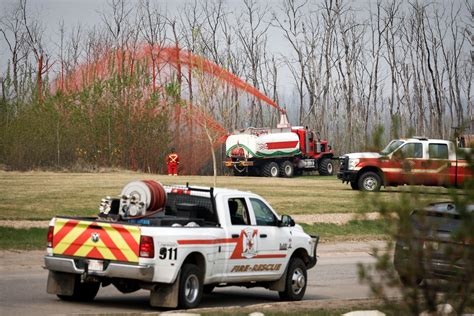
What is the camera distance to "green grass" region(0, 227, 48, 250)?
21641 mm

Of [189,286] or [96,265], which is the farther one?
[189,286]

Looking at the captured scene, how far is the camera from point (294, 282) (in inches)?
613

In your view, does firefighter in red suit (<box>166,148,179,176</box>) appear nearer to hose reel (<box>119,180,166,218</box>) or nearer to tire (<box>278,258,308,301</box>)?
tire (<box>278,258,308,301</box>)

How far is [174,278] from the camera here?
13.0m

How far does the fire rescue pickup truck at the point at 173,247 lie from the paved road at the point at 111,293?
341 mm

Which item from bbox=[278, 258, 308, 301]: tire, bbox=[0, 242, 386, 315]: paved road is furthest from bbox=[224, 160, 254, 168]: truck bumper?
bbox=[278, 258, 308, 301]: tire

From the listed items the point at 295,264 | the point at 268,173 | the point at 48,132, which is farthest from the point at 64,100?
the point at 295,264

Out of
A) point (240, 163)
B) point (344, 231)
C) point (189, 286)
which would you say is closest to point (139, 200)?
point (189, 286)

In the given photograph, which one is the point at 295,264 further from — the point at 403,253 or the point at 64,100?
the point at 64,100

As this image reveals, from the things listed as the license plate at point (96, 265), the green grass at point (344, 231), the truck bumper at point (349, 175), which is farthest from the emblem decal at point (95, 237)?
the truck bumper at point (349, 175)

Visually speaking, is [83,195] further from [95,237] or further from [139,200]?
[95,237]

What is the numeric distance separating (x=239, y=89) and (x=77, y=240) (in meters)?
58.3

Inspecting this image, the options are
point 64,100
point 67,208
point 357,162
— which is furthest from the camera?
point 64,100

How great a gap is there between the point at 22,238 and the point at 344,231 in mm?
10320
